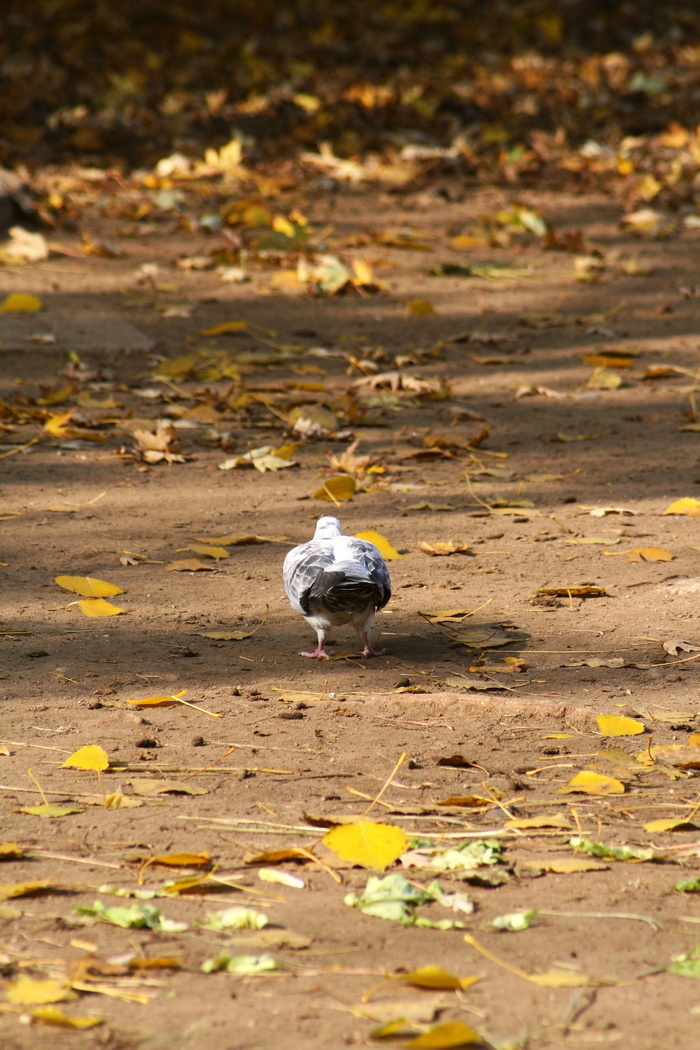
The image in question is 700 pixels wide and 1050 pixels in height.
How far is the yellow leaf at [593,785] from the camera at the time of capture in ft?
9.00

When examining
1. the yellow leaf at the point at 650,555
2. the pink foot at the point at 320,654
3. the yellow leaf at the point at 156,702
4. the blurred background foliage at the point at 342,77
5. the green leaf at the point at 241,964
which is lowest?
A: the pink foot at the point at 320,654

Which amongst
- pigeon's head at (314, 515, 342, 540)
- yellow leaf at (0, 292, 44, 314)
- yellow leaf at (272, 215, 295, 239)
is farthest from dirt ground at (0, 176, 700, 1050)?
yellow leaf at (272, 215, 295, 239)

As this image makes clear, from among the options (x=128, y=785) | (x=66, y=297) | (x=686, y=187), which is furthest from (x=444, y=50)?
(x=128, y=785)

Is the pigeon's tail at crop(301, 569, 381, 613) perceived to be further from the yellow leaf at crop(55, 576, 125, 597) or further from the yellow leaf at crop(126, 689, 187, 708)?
the yellow leaf at crop(55, 576, 125, 597)

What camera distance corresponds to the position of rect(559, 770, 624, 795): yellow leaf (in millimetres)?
2744

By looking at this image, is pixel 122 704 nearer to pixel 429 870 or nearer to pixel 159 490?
pixel 429 870

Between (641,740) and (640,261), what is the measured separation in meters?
7.08

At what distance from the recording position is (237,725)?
313 cm

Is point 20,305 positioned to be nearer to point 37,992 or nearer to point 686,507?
point 686,507

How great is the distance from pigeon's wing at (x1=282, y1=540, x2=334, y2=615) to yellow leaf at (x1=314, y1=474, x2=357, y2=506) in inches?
53.7

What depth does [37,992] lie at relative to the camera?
6.03 feet

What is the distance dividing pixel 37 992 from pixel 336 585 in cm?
173

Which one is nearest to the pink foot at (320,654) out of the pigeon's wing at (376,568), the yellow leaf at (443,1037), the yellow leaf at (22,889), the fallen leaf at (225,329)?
the pigeon's wing at (376,568)

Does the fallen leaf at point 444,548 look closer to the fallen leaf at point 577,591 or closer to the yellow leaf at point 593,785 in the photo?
the fallen leaf at point 577,591
